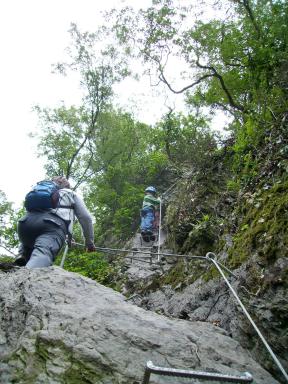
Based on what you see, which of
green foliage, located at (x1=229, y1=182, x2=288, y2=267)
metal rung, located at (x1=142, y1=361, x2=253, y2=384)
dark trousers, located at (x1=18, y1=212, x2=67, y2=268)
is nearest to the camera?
metal rung, located at (x1=142, y1=361, x2=253, y2=384)

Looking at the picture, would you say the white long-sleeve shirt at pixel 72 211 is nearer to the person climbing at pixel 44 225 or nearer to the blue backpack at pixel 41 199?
the person climbing at pixel 44 225

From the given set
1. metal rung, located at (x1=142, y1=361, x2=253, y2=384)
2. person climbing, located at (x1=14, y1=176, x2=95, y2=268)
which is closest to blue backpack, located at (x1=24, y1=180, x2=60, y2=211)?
person climbing, located at (x1=14, y1=176, x2=95, y2=268)

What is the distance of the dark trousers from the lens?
4.58 m

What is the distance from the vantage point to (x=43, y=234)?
471 cm

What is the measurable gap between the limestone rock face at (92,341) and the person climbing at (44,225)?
789 mm

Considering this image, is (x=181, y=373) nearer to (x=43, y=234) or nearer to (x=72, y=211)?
(x=43, y=234)

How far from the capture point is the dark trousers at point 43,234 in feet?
15.0

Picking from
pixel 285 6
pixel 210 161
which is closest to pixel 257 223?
pixel 210 161

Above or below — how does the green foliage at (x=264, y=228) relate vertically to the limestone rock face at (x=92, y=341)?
above

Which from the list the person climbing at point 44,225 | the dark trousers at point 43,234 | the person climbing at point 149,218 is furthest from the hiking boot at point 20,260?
the person climbing at point 149,218

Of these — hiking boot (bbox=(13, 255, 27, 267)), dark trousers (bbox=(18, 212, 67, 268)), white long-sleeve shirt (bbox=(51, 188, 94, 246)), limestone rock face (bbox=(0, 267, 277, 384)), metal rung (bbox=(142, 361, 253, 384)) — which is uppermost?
white long-sleeve shirt (bbox=(51, 188, 94, 246))

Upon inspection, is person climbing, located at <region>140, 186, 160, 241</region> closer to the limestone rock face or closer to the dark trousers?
the dark trousers

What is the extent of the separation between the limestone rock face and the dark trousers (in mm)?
768

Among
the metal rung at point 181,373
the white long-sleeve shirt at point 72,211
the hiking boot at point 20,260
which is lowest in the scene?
the metal rung at point 181,373
